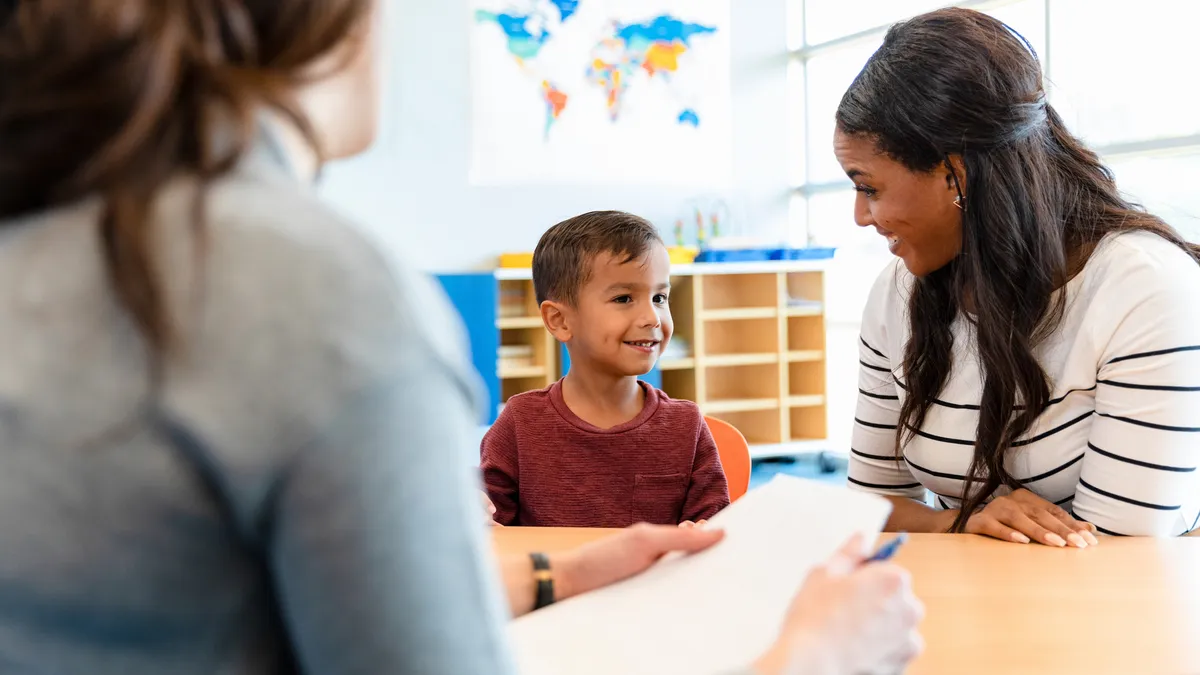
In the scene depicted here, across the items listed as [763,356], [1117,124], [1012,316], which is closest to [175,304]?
[1012,316]

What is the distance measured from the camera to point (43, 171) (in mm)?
446

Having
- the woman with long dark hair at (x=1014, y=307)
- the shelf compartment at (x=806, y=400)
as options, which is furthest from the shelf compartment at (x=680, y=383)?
the woman with long dark hair at (x=1014, y=307)

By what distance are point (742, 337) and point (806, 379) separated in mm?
440

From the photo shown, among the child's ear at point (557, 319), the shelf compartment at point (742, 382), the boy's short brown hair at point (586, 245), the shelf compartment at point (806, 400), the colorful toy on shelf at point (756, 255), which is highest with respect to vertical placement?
the boy's short brown hair at point (586, 245)

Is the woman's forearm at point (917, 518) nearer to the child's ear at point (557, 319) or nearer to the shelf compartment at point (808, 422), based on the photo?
the child's ear at point (557, 319)

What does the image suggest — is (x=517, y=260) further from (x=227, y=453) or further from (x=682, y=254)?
(x=227, y=453)

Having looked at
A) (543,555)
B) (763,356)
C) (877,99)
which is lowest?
(763,356)

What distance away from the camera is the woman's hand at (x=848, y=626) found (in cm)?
62

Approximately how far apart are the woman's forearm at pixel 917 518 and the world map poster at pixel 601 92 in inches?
171

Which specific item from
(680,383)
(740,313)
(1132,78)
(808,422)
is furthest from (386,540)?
(808,422)

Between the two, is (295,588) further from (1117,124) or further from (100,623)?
(1117,124)

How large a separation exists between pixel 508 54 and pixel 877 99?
4.40 m

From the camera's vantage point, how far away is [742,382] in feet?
19.1

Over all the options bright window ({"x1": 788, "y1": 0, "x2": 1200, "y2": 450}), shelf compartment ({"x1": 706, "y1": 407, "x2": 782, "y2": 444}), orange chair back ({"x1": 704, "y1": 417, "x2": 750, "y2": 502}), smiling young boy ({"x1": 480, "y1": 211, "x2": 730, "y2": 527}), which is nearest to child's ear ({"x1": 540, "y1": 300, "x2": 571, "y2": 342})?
smiling young boy ({"x1": 480, "y1": 211, "x2": 730, "y2": 527})
